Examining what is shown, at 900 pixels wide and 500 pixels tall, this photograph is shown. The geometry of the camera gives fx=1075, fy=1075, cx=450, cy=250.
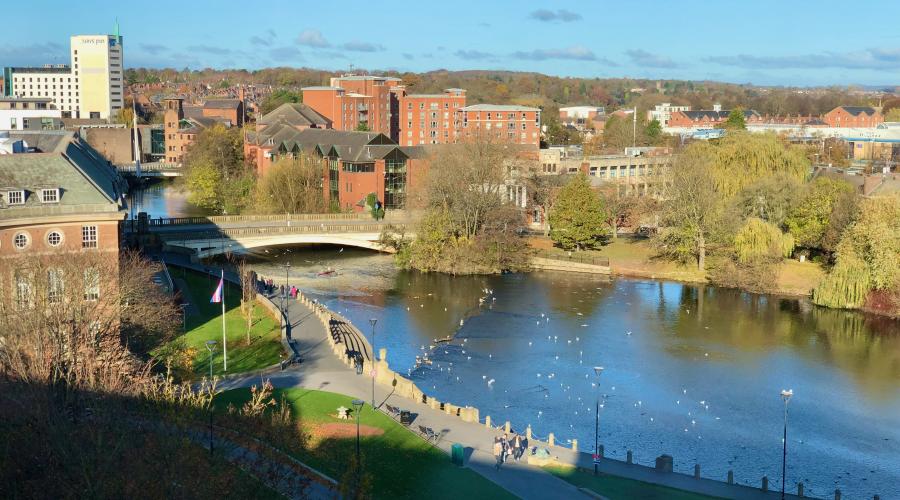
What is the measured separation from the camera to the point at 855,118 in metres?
170

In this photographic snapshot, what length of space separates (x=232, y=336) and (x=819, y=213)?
44.3 meters

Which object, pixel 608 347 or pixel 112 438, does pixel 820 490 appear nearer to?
pixel 608 347

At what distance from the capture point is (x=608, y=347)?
57.3m

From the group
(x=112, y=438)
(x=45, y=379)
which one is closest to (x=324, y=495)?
(x=112, y=438)

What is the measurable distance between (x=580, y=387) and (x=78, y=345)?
23024mm

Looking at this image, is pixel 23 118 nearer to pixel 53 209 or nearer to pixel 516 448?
pixel 53 209

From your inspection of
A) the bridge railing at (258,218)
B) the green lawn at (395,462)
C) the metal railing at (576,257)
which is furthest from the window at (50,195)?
the metal railing at (576,257)

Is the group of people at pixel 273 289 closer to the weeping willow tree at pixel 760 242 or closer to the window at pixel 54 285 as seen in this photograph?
the window at pixel 54 285

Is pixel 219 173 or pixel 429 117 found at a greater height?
pixel 429 117

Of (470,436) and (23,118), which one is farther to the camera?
(23,118)

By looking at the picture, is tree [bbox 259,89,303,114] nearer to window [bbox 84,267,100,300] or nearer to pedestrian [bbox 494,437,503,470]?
window [bbox 84,267,100,300]

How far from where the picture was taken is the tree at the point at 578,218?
84938 mm

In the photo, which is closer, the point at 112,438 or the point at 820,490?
the point at 112,438

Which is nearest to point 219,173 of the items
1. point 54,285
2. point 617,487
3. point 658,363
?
point 658,363
